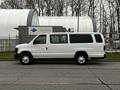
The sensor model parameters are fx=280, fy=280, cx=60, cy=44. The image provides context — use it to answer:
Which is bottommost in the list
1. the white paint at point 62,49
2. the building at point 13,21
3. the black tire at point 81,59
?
the black tire at point 81,59

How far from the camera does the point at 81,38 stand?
19.3 metres

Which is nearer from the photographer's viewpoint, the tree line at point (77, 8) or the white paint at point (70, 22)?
the white paint at point (70, 22)

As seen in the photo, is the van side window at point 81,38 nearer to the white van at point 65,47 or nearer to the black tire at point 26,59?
the white van at point 65,47

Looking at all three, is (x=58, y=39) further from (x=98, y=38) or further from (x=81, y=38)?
(x=98, y=38)

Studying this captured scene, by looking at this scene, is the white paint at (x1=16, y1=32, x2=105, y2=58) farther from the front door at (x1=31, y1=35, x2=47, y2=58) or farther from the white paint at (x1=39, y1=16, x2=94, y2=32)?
the white paint at (x1=39, y1=16, x2=94, y2=32)

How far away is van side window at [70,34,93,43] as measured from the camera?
19.2 metres

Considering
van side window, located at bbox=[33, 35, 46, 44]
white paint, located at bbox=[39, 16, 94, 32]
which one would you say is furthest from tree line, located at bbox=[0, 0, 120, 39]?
van side window, located at bbox=[33, 35, 46, 44]

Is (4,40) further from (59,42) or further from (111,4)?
(111,4)

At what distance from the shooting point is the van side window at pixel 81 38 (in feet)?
63.0

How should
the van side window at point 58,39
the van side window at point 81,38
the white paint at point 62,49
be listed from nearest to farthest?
the white paint at point 62,49 → the van side window at point 81,38 → the van side window at point 58,39

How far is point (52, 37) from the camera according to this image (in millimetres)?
19469

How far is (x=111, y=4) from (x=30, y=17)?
1526 inches

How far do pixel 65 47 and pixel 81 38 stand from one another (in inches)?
50.4

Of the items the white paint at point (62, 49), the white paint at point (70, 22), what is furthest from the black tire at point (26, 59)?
the white paint at point (70, 22)
